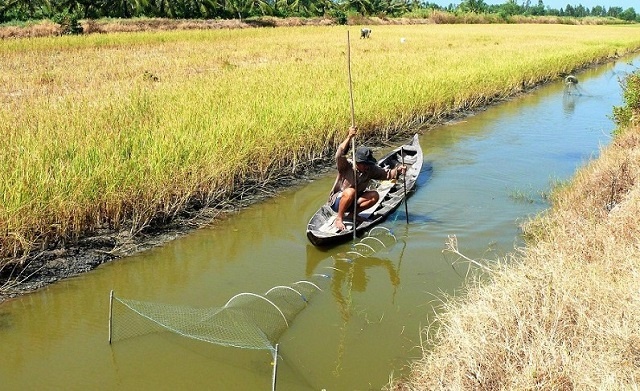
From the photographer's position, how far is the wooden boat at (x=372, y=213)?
5391 mm

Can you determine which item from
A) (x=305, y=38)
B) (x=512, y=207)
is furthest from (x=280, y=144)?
(x=305, y=38)

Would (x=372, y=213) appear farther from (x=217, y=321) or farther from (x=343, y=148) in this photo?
(x=217, y=321)

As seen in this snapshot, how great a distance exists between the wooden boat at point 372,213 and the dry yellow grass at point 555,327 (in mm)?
1601

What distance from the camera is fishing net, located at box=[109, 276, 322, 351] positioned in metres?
3.74

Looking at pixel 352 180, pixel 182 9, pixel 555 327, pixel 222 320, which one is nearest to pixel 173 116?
pixel 352 180

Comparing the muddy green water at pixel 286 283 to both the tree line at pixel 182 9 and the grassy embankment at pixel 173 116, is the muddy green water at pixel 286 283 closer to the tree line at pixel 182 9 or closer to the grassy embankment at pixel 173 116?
the grassy embankment at pixel 173 116

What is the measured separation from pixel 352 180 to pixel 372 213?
0.58 meters

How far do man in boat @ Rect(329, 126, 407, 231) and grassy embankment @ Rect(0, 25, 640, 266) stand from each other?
1.36m

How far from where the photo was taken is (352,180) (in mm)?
5727

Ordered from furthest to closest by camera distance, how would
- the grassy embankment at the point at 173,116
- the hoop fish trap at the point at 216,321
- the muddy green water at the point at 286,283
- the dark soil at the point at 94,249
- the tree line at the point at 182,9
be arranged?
the tree line at the point at 182,9 → the grassy embankment at the point at 173,116 → the dark soil at the point at 94,249 → the hoop fish trap at the point at 216,321 → the muddy green water at the point at 286,283

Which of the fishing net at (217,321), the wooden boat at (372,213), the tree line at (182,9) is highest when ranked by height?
the tree line at (182,9)

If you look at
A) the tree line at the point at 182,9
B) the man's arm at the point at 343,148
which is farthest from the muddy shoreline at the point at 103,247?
the tree line at the point at 182,9

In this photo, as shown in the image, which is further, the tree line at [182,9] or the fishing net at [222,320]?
the tree line at [182,9]

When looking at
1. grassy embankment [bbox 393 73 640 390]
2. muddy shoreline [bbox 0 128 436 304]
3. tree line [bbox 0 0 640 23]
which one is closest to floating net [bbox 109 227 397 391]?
muddy shoreline [bbox 0 128 436 304]
